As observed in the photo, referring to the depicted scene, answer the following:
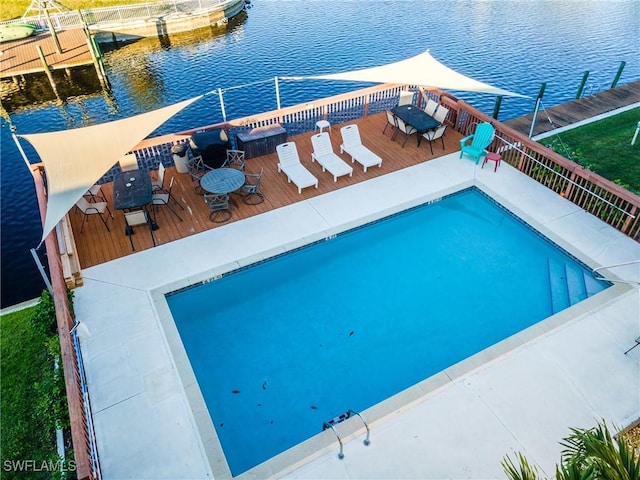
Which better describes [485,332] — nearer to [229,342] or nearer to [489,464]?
[489,464]

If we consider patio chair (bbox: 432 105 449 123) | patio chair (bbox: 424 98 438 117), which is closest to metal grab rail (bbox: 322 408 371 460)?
patio chair (bbox: 432 105 449 123)

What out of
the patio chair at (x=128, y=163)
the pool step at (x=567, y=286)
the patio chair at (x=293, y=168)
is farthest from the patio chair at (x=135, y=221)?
the pool step at (x=567, y=286)

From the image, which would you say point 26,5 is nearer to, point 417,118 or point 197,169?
point 197,169

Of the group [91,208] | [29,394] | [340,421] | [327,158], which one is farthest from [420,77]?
[29,394]

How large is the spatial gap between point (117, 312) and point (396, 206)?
6597 millimetres

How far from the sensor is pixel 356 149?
41.6 ft

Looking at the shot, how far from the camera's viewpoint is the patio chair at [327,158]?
39.0ft

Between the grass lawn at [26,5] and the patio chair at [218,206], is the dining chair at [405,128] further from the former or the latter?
the grass lawn at [26,5]

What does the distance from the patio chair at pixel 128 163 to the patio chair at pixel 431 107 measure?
8.33m

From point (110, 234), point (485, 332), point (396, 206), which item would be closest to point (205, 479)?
point (485, 332)

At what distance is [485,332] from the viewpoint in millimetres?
8633

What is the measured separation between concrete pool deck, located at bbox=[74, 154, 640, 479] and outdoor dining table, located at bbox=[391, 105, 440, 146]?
4.41 m

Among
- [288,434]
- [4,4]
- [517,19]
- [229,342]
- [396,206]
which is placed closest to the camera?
[288,434]

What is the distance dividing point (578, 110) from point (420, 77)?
8.10m
